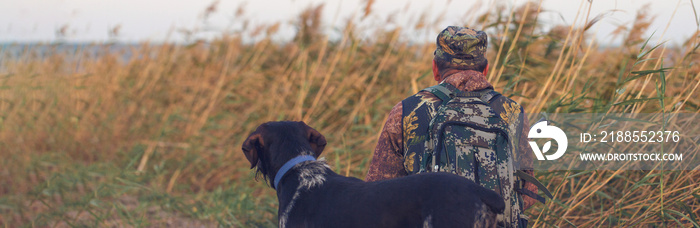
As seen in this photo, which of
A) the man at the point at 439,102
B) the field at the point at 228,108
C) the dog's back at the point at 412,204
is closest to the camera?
the dog's back at the point at 412,204

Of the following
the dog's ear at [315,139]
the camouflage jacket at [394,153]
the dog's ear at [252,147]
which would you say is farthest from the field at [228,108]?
the dog's ear at [252,147]

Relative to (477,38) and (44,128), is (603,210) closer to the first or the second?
(477,38)

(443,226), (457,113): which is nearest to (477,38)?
(457,113)

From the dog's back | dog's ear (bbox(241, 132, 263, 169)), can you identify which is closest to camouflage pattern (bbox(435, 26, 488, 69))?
the dog's back

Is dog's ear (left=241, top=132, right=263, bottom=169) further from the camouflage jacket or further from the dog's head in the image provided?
the camouflage jacket

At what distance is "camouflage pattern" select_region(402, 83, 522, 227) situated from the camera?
2.20 m

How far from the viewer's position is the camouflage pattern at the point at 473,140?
220 centimetres

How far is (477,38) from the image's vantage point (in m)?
2.31

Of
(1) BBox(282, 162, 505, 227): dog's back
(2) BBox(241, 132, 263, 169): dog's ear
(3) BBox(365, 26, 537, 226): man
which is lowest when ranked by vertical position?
(1) BBox(282, 162, 505, 227): dog's back

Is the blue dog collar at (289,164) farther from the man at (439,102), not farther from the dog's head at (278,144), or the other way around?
the man at (439,102)

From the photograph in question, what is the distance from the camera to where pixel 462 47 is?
7.61 ft

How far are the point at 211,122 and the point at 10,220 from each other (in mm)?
2058

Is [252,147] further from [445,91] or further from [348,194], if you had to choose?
[445,91]

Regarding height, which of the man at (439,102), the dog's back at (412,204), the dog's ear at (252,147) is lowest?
the dog's back at (412,204)
